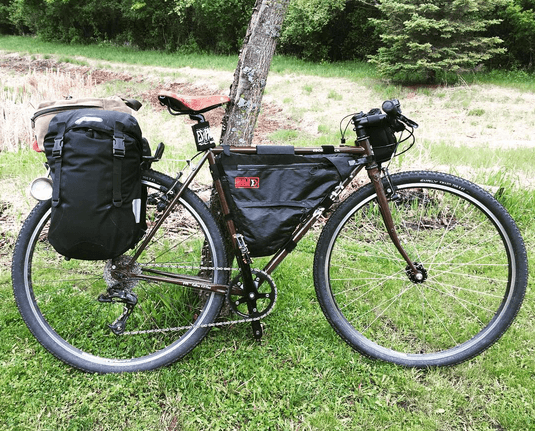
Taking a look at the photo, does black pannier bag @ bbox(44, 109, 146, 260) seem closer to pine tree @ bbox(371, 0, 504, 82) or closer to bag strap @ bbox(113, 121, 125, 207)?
bag strap @ bbox(113, 121, 125, 207)

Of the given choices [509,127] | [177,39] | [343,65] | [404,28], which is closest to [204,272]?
[509,127]

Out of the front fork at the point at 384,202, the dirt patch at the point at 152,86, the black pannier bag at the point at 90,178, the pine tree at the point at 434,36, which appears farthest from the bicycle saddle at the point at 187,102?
the pine tree at the point at 434,36

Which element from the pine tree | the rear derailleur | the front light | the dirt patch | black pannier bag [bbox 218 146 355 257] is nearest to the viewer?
the front light

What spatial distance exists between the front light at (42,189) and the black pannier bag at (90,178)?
137 millimetres

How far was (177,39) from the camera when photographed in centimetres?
2500

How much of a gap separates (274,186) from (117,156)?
742 mm

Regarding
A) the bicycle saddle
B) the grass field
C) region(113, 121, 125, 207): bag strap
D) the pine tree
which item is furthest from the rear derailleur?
the pine tree

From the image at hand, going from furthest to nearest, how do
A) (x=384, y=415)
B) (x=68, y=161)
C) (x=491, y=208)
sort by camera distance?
(x=491, y=208), (x=384, y=415), (x=68, y=161)

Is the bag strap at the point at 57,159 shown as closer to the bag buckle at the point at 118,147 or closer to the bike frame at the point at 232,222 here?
the bag buckle at the point at 118,147

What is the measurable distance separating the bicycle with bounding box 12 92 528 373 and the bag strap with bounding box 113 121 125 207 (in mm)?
192

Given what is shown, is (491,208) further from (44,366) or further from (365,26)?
(365,26)

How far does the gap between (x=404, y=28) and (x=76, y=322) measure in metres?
12.0

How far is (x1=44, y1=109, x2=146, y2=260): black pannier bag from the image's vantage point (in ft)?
5.60

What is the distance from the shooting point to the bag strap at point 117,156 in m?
1.73
